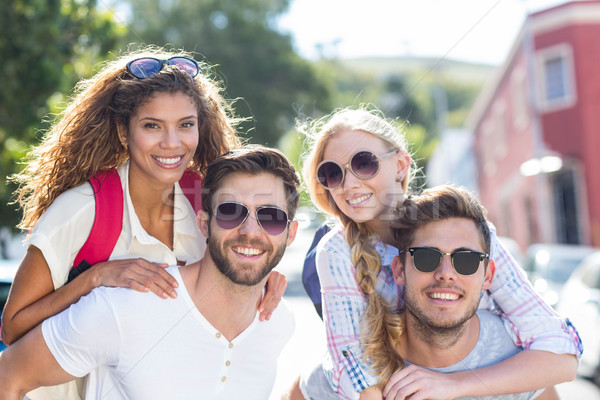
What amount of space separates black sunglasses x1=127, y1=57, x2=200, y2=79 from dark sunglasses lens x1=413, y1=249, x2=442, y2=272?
1.66 m

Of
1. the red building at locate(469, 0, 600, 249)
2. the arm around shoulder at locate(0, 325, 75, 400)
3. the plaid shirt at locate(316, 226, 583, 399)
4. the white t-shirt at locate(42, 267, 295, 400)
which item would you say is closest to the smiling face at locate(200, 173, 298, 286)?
the white t-shirt at locate(42, 267, 295, 400)

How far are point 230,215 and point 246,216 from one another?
8 centimetres

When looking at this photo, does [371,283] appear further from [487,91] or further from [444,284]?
[487,91]

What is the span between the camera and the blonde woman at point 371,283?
327 centimetres

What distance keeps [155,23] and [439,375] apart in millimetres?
26415

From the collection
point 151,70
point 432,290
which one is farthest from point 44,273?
point 432,290

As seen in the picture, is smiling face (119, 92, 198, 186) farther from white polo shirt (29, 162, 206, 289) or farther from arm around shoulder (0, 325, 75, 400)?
arm around shoulder (0, 325, 75, 400)

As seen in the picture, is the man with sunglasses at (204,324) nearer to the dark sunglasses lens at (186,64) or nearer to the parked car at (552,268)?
the dark sunglasses lens at (186,64)

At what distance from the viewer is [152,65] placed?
3762 mm

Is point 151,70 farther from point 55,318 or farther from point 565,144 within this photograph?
point 565,144

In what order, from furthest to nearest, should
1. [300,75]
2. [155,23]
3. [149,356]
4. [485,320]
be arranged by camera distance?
1. [155,23]
2. [300,75]
3. [485,320]
4. [149,356]

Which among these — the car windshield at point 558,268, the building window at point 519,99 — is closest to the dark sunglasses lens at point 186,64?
the car windshield at point 558,268

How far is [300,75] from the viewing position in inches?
987

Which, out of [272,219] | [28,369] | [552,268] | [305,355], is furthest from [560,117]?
[28,369]
